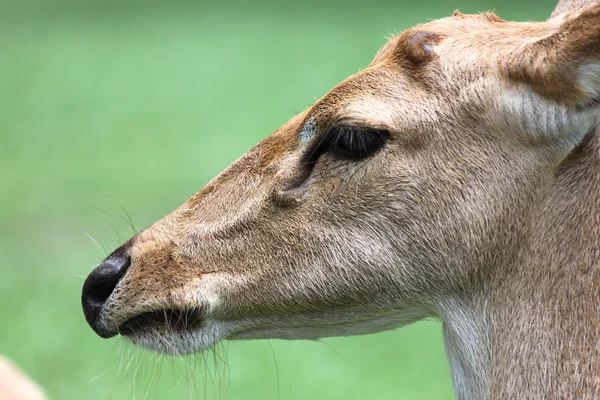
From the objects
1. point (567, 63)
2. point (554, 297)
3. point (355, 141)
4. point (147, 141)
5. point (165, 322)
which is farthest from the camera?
point (147, 141)

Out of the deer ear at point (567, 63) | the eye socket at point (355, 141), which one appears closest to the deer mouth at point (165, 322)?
the eye socket at point (355, 141)

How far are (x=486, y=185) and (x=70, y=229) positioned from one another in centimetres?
740

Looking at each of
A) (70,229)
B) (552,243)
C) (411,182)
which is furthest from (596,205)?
(70,229)

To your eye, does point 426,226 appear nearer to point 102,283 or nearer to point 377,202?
point 377,202

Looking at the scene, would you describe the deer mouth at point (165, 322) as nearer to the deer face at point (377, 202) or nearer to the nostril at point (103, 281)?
the deer face at point (377, 202)

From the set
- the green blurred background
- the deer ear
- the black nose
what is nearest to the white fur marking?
the deer ear

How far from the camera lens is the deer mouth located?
9.10 feet

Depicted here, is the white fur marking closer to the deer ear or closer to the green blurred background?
the deer ear

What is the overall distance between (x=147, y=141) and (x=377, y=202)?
30.4 feet

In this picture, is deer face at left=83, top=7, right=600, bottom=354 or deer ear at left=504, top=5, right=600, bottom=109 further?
deer face at left=83, top=7, right=600, bottom=354

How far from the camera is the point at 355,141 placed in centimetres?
258

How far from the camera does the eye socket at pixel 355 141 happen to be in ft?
8.44

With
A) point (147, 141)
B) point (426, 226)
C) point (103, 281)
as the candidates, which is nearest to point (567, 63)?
point (426, 226)

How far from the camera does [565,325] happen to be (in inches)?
95.9
